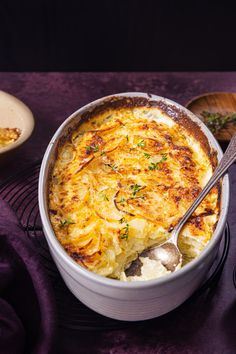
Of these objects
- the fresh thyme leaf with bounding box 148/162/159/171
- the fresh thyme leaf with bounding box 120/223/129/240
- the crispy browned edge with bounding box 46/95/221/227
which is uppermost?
the crispy browned edge with bounding box 46/95/221/227

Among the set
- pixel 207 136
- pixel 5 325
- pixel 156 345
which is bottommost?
pixel 156 345

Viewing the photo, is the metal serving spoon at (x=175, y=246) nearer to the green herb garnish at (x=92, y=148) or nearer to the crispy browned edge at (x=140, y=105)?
the crispy browned edge at (x=140, y=105)

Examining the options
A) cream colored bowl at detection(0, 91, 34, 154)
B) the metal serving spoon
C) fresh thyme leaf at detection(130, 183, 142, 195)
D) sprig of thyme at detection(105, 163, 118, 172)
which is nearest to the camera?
the metal serving spoon

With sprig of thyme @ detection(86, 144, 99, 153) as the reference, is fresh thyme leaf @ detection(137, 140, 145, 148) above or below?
above

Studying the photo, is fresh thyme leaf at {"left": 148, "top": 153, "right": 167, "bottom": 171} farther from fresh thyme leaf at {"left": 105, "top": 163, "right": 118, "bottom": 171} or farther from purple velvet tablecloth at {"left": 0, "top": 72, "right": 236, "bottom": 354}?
purple velvet tablecloth at {"left": 0, "top": 72, "right": 236, "bottom": 354}

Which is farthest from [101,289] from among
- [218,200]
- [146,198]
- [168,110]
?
[168,110]
